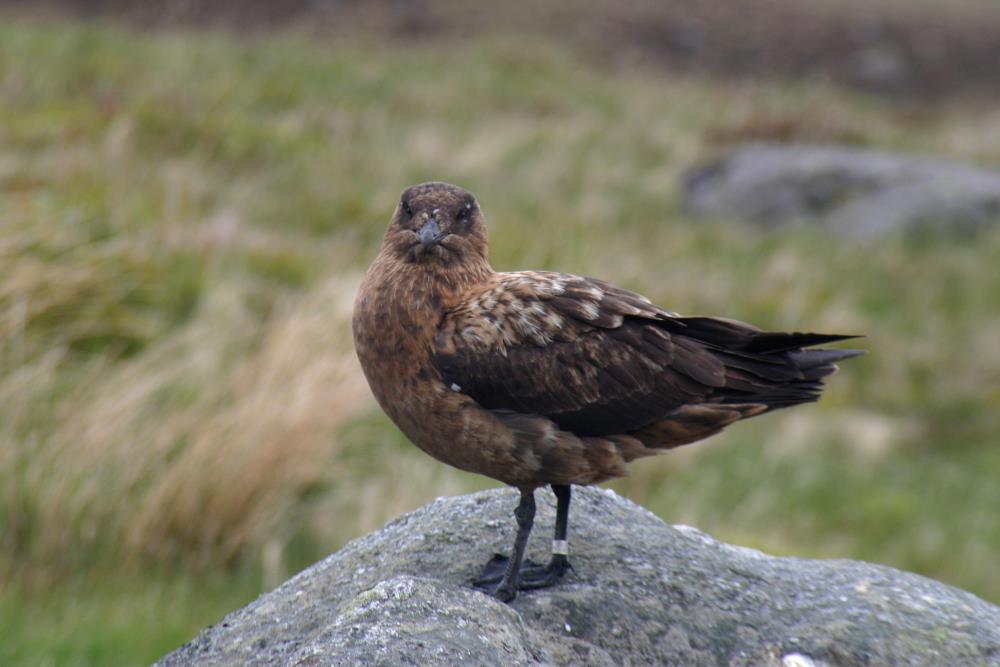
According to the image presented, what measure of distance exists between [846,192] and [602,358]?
14710mm

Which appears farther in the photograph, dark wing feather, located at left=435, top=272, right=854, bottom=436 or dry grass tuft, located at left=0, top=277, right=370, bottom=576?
dry grass tuft, located at left=0, top=277, right=370, bottom=576

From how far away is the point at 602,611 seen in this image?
361 centimetres

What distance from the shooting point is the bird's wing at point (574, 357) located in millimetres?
3729

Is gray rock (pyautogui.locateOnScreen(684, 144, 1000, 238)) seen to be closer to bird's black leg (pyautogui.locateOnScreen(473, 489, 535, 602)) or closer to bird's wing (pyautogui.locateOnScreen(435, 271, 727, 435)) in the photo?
bird's wing (pyautogui.locateOnScreen(435, 271, 727, 435))

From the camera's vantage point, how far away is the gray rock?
54.3 ft

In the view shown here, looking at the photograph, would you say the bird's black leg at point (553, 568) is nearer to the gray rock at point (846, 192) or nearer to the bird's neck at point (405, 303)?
the bird's neck at point (405, 303)

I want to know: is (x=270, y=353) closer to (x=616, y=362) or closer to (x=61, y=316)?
(x=61, y=316)

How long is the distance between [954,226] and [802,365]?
13755 mm

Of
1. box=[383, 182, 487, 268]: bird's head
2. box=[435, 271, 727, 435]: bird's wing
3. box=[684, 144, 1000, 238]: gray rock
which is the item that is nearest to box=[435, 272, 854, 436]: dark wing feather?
box=[435, 271, 727, 435]: bird's wing

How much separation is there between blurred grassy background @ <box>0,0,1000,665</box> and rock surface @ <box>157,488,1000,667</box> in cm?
166

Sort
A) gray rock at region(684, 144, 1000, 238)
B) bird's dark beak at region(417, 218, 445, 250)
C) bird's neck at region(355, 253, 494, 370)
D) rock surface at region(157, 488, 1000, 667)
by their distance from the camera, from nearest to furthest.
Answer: rock surface at region(157, 488, 1000, 667) → bird's neck at region(355, 253, 494, 370) → bird's dark beak at region(417, 218, 445, 250) → gray rock at region(684, 144, 1000, 238)

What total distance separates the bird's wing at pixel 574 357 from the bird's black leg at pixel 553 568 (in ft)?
0.98

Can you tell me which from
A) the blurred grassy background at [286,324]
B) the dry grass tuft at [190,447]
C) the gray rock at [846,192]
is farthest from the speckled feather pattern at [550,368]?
the gray rock at [846,192]

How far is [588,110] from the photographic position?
880 inches
